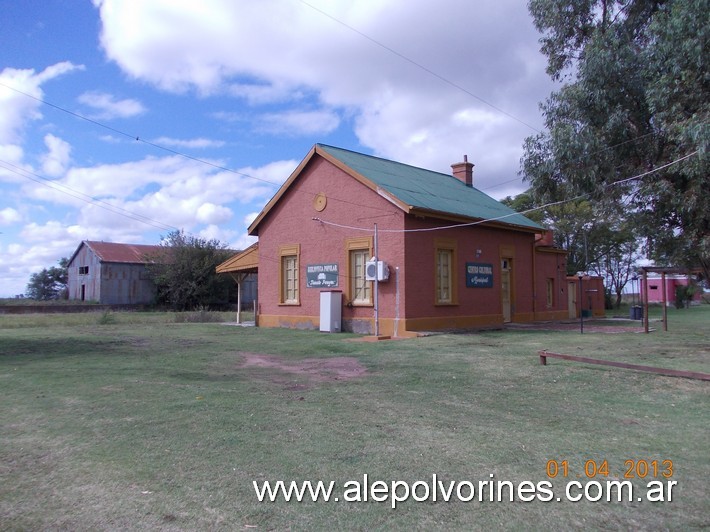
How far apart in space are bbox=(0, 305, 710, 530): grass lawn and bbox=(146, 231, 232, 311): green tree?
33.5 m

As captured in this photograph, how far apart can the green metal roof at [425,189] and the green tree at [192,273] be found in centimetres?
2474

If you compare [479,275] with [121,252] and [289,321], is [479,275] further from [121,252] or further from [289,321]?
[121,252]

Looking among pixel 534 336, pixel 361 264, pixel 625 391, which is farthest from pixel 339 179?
pixel 625 391

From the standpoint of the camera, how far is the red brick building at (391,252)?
1861 centimetres

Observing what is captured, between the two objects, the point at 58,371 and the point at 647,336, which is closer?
the point at 58,371

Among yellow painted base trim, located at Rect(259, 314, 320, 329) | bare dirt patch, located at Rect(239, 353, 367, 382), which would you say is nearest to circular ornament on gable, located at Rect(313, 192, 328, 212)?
yellow painted base trim, located at Rect(259, 314, 320, 329)

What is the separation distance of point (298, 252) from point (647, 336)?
1219 cm

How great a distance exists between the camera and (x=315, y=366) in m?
11.7

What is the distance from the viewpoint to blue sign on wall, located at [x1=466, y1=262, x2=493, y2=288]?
20562 millimetres

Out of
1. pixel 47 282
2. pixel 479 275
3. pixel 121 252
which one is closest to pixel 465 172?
pixel 479 275

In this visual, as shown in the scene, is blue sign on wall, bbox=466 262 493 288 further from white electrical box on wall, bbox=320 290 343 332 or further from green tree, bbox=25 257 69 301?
green tree, bbox=25 257 69 301

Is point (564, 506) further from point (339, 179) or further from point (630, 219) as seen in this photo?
point (339, 179)

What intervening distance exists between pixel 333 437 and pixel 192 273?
4139 centimetres

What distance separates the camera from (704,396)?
27.2 feet
